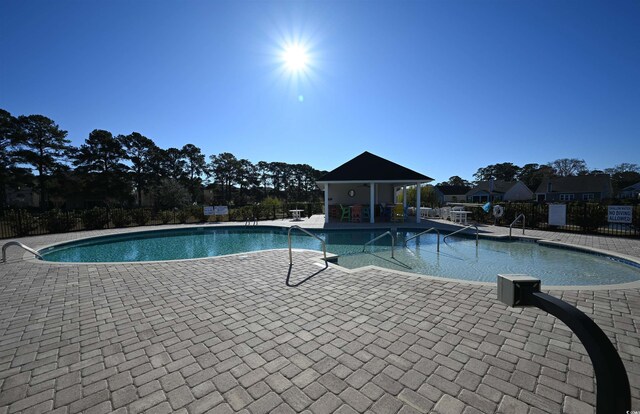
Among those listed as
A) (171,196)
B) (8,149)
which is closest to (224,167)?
(171,196)

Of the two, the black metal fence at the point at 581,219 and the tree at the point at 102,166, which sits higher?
the tree at the point at 102,166

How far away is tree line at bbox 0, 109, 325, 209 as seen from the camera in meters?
26.8

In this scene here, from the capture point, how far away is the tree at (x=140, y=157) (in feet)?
113

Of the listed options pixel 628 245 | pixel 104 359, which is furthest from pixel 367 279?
pixel 628 245

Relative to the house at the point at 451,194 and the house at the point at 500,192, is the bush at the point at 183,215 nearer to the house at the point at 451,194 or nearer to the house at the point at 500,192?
the house at the point at 500,192

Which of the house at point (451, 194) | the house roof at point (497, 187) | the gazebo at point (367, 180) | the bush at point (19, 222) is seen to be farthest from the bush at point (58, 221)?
the house roof at point (497, 187)

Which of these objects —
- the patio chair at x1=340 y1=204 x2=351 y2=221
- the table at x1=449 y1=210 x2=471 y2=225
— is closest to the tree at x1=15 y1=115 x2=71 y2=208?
the patio chair at x1=340 y1=204 x2=351 y2=221

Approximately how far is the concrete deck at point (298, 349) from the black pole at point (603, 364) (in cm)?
91

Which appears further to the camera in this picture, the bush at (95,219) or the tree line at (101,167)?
the tree line at (101,167)

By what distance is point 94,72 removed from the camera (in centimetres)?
1033

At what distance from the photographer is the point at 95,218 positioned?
14.4m

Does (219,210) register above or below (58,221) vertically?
above

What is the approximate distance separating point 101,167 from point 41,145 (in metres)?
5.51

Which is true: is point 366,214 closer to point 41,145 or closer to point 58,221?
point 58,221
